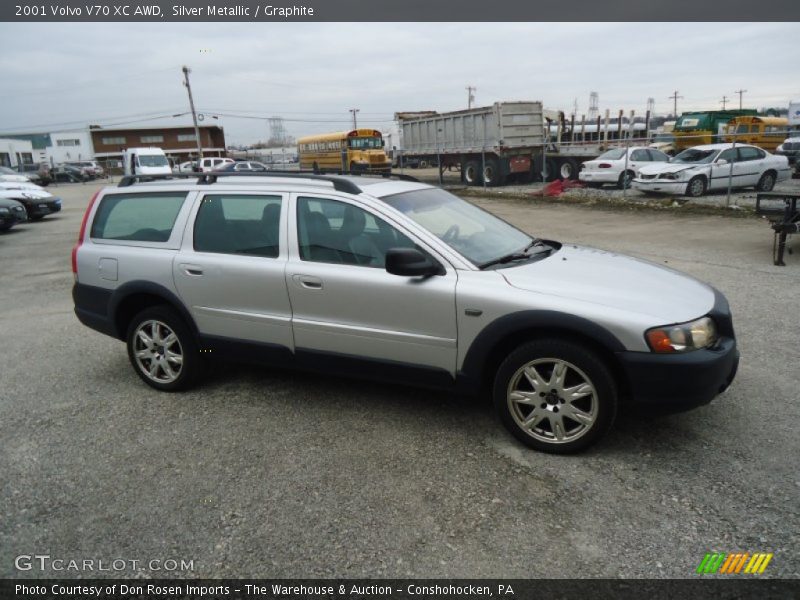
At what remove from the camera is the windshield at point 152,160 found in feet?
104

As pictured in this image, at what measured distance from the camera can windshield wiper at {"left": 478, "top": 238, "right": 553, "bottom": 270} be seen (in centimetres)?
370

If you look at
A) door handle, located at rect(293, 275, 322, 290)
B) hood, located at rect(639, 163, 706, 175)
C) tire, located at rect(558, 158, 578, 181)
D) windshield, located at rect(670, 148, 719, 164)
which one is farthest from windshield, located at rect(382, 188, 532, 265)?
tire, located at rect(558, 158, 578, 181)

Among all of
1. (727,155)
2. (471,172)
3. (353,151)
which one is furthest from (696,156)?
(353,151)

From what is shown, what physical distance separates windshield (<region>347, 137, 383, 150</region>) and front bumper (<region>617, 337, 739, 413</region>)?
2905cm

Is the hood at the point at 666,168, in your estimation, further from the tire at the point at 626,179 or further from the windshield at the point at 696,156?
the tire at the point at 626,179

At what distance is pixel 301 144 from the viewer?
1403 inches

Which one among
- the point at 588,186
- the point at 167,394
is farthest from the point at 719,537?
the point at 588,186

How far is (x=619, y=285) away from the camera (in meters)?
3.43

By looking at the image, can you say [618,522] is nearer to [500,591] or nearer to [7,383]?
[500,591]

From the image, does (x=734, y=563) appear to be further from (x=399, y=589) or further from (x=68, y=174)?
(x=68, y=174)

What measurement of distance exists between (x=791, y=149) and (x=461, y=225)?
28.9 meters

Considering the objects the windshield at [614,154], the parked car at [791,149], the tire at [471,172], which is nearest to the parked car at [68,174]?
the tire at [471,172]

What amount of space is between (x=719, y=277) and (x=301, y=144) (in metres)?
31.3

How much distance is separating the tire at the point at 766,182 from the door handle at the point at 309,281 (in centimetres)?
1647
